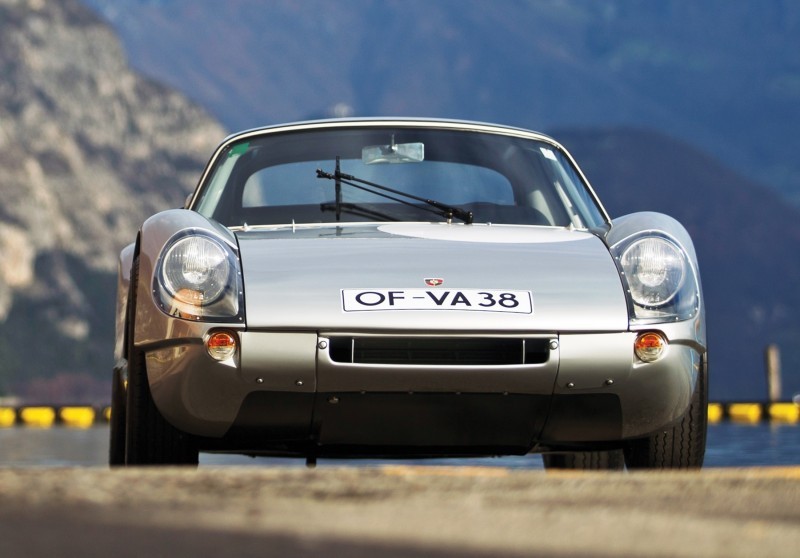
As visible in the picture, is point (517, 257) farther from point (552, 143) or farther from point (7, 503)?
point (7, 503)

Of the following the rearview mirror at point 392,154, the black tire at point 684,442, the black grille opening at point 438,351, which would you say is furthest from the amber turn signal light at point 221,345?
the rearview mirror at point 392,154

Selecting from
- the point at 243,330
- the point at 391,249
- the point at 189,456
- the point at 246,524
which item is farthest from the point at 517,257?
the point at 246,524

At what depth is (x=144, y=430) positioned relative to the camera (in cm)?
514

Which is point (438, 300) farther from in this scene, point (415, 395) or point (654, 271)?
point (654, 271)

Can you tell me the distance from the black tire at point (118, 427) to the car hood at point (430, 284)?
2.58ft

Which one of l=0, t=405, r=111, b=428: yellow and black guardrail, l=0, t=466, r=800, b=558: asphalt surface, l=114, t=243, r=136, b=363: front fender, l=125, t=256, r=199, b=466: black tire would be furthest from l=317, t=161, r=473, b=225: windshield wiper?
l=0, t=405, r=111, b=428: yellow and black guardrail

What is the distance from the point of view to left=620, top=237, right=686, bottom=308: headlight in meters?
5.12

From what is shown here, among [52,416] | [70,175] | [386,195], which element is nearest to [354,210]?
[386,195]

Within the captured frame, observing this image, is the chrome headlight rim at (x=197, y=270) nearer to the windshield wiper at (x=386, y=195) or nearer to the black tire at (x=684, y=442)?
the windshield wiper at (x=386, y=195)

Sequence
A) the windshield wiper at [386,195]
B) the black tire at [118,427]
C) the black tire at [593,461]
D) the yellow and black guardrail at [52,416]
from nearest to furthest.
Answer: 1. the black tire at [118,427]
2. the windshield wiper at [386,195]
3. the black tire at [593,461]
4. the yellow and black guardrail at [52,416]

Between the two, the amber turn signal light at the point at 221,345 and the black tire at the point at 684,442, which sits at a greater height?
the amber turn signal light at the point at 221,345

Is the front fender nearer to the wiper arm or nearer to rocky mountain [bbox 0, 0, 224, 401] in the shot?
the wiper arm

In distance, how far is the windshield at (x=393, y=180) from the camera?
20.1 ft

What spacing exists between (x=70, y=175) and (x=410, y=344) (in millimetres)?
158336
